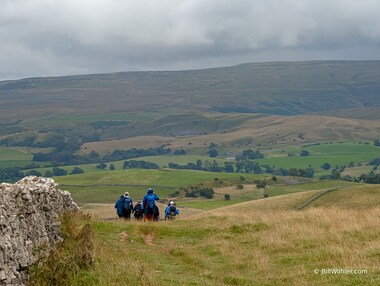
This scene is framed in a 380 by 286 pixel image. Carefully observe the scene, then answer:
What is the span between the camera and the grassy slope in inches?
680

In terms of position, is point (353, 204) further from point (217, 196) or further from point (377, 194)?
point (217, 196)

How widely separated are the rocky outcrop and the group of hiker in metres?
14.8

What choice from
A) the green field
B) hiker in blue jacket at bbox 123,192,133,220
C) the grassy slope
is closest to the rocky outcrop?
the grassy slope

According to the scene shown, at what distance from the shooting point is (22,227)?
1562 cm

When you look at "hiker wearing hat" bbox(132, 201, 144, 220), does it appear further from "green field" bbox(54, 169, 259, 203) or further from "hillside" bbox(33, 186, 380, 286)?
"green field" bbox(54, 169, 259, 203)

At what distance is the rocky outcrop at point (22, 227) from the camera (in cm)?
1390

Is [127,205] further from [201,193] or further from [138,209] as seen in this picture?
[201,193]

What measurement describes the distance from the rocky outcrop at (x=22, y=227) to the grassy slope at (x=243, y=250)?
1.74 meters

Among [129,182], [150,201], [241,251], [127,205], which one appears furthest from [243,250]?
[129,182]

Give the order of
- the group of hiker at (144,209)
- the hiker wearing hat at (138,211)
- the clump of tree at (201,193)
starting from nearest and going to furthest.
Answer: the group of hiker at (144,209)
the hiker wearing hat at (138,211)
the clump of tree at (201,193)

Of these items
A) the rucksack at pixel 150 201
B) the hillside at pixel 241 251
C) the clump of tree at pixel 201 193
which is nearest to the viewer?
the hillside at pixel 241 251

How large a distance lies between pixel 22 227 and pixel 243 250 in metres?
9.41

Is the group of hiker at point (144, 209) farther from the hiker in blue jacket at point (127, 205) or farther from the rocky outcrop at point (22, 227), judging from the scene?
the rocky outcrop at point (22, 227)

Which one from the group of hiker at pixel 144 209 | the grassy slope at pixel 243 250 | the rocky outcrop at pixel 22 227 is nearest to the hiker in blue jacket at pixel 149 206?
the group of hiker at pixel 144 209
